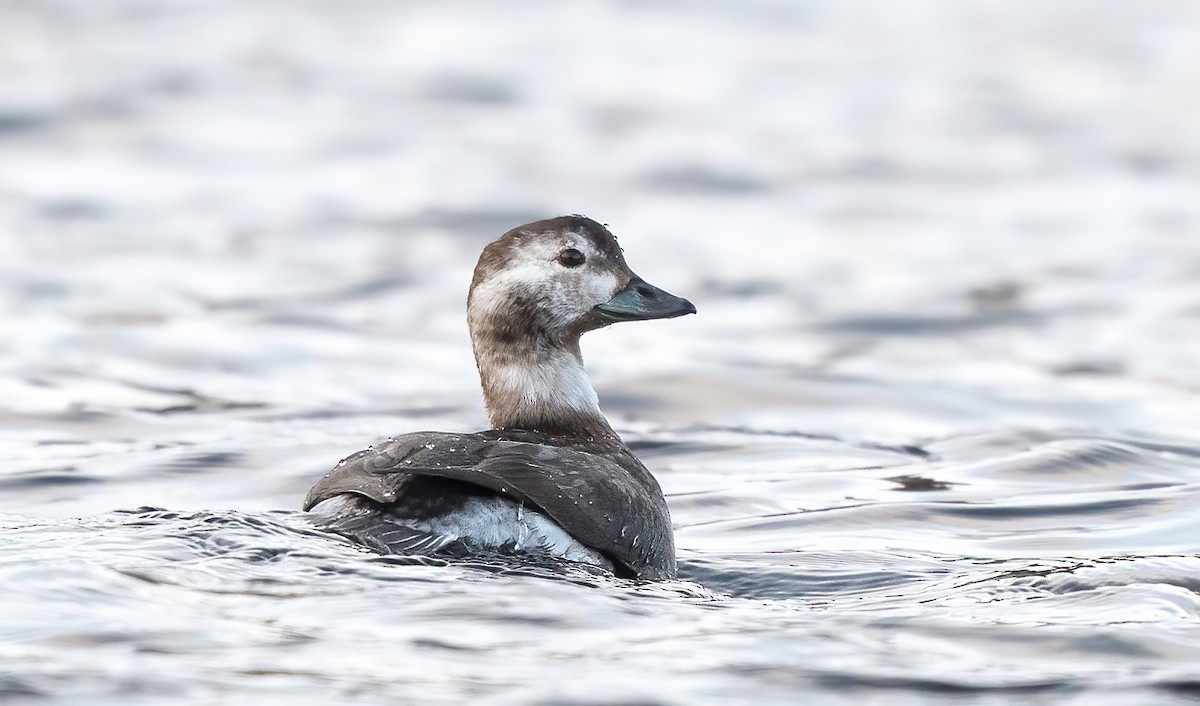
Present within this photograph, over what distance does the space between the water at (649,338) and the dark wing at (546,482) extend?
0.22m

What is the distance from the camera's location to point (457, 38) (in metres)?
23.8

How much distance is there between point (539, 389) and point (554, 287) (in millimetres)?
383

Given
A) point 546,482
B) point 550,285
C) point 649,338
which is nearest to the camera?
point 546,482

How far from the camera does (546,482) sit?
647 cm

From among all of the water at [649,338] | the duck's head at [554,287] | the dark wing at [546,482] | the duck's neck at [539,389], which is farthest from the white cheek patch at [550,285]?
the water at [649,338]

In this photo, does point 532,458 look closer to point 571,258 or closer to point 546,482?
point 546,482

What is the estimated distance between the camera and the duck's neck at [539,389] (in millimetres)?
7453

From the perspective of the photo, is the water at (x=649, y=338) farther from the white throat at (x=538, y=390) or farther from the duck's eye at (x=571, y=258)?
the duck's eye at (x=571, y=258)

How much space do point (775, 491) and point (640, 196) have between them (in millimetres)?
8593

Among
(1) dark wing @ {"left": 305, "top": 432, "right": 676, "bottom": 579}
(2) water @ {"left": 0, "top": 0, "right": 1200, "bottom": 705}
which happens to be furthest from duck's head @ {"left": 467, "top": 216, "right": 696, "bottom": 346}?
(2) water @ {"left": 0, "top": 0, "right": 1200, "bottom": 705}

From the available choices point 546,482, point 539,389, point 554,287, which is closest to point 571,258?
point 554,287

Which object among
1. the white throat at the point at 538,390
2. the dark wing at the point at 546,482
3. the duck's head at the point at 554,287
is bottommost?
the dark wing at the point at 546,482

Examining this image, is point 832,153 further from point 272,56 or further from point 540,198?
point 272,56

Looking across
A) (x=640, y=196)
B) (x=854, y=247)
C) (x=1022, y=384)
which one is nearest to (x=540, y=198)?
(x=640, y=196)
